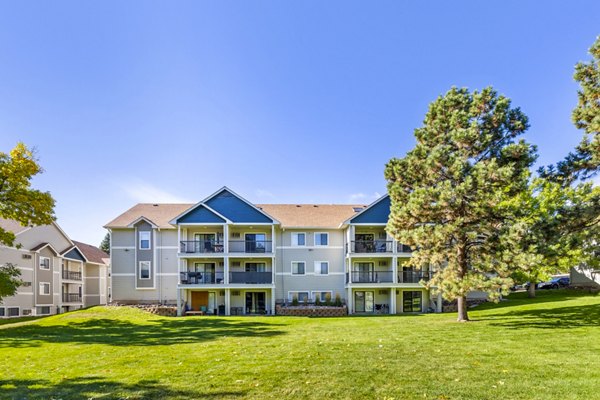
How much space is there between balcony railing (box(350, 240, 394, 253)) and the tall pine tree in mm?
11945

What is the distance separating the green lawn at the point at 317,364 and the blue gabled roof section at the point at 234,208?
16140mm

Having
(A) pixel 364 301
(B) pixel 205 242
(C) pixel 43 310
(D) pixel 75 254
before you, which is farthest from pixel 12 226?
(A) pixel 364 301

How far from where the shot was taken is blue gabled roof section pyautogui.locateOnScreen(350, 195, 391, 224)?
107ft

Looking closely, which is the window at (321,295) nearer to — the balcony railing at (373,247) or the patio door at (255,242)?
the balcony railing at (373,247)

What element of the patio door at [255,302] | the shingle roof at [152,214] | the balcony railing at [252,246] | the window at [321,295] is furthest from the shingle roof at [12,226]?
the window at [321,295]

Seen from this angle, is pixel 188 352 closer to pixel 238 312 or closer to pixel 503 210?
pixel 503 210

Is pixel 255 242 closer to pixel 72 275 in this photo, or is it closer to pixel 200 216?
pixel 200 216

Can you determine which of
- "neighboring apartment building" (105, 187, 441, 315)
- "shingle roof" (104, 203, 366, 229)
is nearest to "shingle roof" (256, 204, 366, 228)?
"shingle roof" (104, 203, 366, 229)

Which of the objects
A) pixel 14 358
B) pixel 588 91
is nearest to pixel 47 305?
pixel 14 358

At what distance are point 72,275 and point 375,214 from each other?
111 ft

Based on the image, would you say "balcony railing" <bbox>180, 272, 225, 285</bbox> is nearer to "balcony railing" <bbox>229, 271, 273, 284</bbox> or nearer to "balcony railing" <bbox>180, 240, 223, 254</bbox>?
"balcony railing" <bbox>229, 271, 273, 284</bbox>

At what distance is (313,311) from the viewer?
3097 cm

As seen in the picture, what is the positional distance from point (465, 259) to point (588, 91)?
29.7 feet

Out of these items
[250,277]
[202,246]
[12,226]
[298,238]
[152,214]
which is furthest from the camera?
[12,226]
